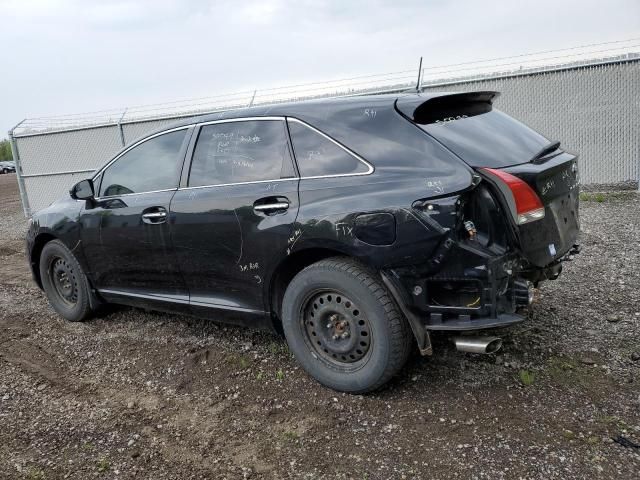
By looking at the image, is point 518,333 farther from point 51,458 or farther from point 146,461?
point 51,458

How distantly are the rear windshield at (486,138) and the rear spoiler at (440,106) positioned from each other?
0.09ft

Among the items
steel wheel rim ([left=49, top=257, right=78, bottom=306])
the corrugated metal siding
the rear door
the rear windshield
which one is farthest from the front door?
the corrugated metal siding

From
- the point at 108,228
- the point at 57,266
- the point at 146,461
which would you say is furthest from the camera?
the point at 57,266

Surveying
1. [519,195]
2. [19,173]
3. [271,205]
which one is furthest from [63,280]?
[19,173]

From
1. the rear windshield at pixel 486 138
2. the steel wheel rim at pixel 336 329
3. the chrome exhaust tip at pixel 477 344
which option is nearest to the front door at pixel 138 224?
the steel wheel rim at pixel 336 329

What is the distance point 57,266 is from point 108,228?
1074mm

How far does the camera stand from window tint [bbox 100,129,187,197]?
13.9ft

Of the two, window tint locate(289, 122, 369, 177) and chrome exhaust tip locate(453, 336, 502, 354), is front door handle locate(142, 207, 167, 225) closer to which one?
window tint locate(289, 122, 369, 177)

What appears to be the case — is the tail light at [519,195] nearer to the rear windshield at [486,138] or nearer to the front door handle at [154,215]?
the rear windshield at [486,138]

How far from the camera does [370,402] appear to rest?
11.0 feet

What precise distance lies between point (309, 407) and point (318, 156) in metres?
1.54

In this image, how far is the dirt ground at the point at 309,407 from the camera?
2834 millimetres

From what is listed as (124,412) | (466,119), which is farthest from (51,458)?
(466,119)

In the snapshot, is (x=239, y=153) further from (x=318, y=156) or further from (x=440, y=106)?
(x=440, y=106)
